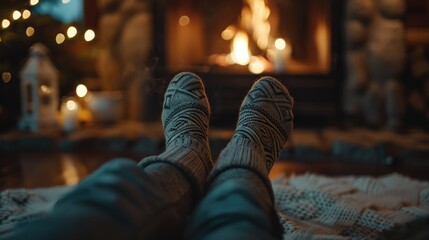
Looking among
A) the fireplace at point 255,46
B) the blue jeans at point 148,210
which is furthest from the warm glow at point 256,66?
the blue jeans at point 148,210

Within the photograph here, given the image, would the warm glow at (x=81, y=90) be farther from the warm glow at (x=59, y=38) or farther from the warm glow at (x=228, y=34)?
the warm glow at (x=228, y=34)

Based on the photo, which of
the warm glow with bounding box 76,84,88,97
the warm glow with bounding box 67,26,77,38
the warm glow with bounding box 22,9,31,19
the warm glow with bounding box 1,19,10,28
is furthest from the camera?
the warm glow with bounding box 76,84,88,97

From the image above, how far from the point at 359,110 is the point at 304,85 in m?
0.33

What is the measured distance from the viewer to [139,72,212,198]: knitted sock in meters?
0.91

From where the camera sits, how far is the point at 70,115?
7.93 feet

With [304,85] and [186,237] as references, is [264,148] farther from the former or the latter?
[304,85]

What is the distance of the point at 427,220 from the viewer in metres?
0.80

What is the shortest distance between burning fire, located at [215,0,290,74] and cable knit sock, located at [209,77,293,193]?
4.10ft

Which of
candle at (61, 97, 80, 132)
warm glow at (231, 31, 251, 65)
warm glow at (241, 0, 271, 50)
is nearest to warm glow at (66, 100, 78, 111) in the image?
candle at (61, 97, 80, 132)

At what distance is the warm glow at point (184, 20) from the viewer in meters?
2.57

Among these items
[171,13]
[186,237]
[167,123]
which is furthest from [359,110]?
[186,237]

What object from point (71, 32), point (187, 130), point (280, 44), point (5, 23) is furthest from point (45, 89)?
point (187, 130)

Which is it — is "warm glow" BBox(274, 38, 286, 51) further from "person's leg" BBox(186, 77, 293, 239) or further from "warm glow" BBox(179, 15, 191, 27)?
"person's leg" BBox(186, 77, 293, 239)

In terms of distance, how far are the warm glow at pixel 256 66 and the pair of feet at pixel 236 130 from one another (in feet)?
3.92
